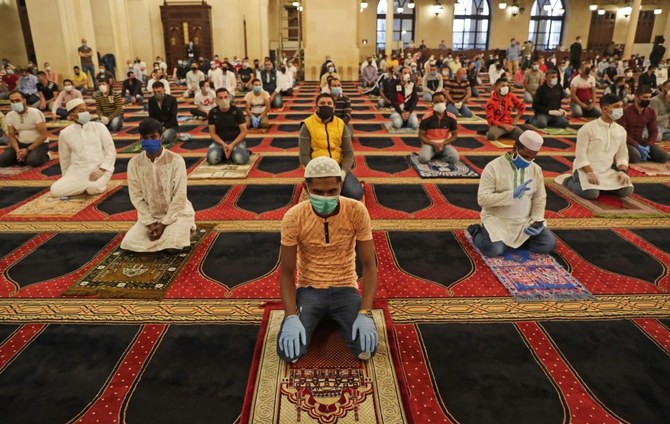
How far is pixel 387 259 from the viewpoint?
3.23 meters

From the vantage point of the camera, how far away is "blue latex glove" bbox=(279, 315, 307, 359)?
2.07m

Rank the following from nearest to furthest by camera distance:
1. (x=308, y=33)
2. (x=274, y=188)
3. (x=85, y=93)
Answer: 1. (x=274, y=188)
2. (x=85, y=93)
3. (x=308, y=33)

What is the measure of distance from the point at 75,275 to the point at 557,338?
9.04 ft

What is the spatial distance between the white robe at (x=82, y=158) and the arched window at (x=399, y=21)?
20.3 m

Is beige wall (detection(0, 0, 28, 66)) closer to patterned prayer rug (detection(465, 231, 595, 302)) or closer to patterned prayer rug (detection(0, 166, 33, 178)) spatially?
patterned prayer rug (detection(0, 166, 33, 178))

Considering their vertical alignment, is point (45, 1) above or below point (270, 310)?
above

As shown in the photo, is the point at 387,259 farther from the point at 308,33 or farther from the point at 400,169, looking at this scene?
→ the point at 308,33

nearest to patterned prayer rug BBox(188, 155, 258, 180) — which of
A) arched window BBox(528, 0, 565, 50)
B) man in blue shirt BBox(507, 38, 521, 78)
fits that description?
man in blue shirt BBox(507, 38, 521, 78)

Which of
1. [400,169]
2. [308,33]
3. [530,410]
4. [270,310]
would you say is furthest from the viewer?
[308,33]

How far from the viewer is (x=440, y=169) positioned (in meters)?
5.36

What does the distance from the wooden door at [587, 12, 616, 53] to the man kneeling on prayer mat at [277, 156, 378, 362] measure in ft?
81.3

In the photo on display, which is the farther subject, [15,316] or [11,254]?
[11,254]

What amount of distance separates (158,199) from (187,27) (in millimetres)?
16705

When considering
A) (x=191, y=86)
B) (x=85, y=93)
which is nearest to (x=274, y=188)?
(x=191, y=86)
